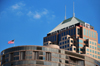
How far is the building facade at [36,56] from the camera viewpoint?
135 meters

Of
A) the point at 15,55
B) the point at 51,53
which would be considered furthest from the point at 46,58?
the point at 15,55

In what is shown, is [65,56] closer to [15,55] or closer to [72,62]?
[72,62]

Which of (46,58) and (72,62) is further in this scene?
(72,62)

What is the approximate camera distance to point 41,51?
450 ft

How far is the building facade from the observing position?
135125 mm

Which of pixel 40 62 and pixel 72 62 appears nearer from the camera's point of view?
pixel 40 62

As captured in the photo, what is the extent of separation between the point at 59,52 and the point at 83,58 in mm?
16849

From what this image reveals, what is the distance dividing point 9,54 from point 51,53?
20.9m

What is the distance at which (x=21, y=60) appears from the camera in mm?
135250

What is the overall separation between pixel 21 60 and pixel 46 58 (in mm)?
12119

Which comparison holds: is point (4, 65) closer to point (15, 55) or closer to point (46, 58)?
point (15, 55)

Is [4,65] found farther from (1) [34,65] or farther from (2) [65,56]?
(2) [65,56]

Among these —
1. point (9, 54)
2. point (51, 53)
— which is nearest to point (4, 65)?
point (9, 54)

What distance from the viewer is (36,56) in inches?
5344
